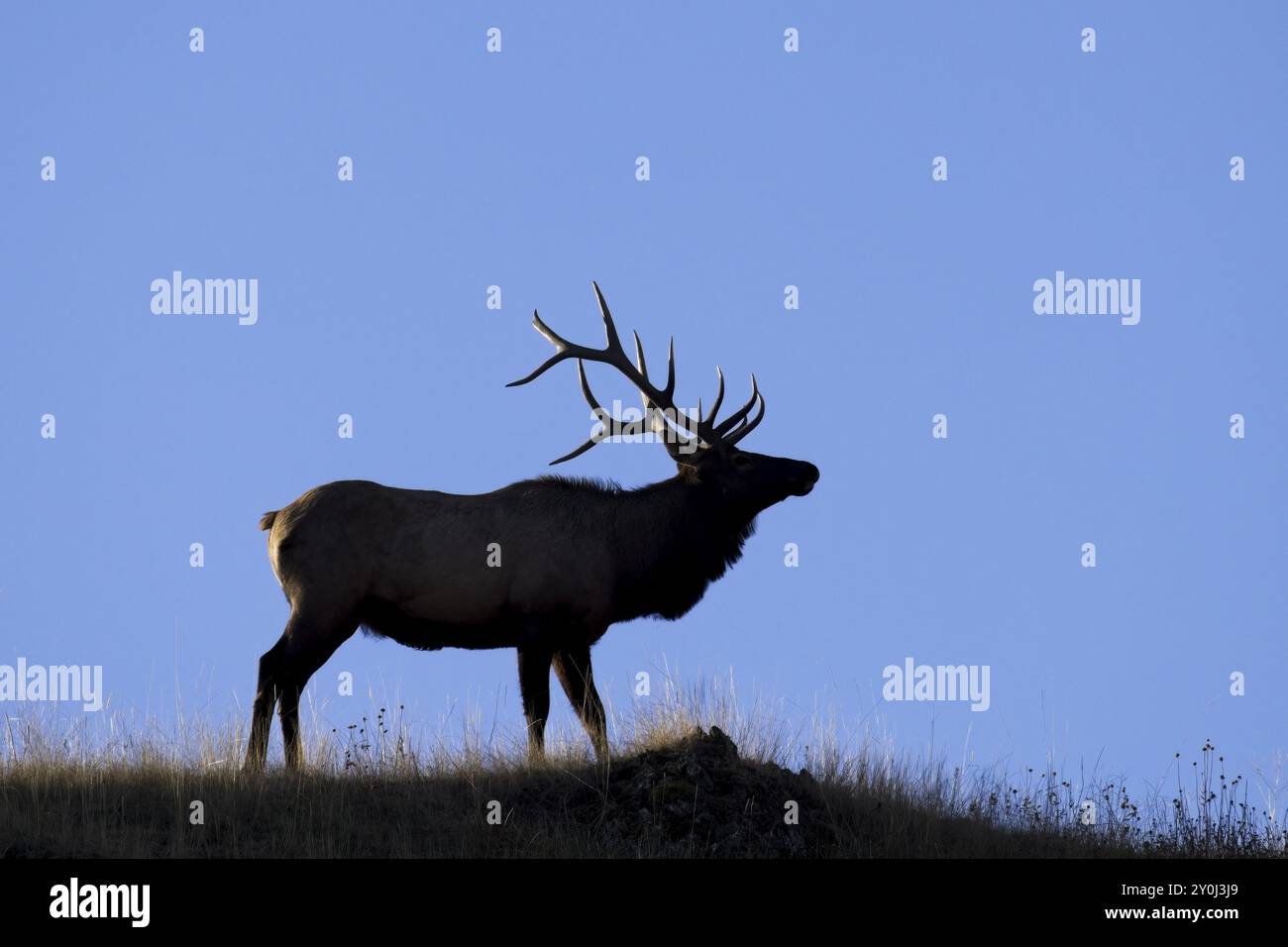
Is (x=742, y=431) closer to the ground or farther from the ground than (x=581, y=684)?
farther from the ground

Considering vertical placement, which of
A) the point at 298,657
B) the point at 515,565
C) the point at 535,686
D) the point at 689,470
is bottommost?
the point at 535,686

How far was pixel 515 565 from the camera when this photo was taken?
1577cm

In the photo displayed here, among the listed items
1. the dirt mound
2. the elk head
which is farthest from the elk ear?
the dirt mound

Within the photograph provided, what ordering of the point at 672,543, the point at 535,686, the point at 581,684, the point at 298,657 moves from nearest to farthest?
the point at 298,657 < the point at 535,686 < the point at 581,684 < the point at 672,543

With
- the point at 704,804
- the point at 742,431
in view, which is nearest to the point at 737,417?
the point at 742,431

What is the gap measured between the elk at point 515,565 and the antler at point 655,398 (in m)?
0.29

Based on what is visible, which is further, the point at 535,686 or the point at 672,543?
the point at 672,543

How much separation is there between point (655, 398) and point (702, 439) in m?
0.59

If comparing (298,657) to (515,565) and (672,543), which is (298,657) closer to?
(515,565)

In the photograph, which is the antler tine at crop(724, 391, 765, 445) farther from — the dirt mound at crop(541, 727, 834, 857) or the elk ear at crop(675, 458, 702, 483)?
the dirt mound at crop(541, 727, 834, 857)

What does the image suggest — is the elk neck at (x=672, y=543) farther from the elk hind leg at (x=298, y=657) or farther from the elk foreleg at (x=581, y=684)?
the elk hind leg at (x=298, y=657)

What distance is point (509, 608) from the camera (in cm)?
1576
